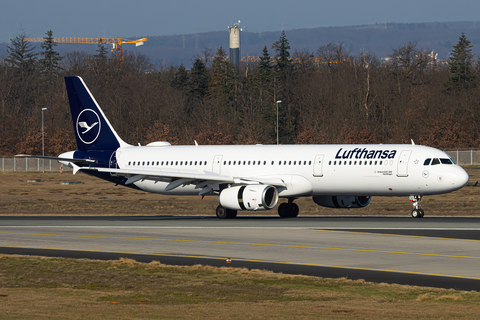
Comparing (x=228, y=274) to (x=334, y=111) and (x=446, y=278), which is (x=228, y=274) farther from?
(x=334, y=111)

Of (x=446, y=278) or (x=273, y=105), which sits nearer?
(x=446, y=278)

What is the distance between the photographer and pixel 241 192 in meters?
37.6

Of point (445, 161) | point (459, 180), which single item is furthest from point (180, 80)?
point (459, 180)

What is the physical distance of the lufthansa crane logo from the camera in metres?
45.8

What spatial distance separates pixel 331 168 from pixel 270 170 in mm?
3703

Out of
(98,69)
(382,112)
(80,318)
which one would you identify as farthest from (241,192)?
(98,69)

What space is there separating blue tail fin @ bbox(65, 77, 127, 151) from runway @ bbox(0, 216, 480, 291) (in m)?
9.06

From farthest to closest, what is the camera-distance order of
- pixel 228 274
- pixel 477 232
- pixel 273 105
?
pixel 273 105 < pixel 477 232 < pixel 228 274

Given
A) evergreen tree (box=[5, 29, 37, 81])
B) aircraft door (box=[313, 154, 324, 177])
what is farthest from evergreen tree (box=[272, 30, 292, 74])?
aircraft door (box=[313, 154, 324, 177])

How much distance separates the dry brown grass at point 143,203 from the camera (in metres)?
44.9

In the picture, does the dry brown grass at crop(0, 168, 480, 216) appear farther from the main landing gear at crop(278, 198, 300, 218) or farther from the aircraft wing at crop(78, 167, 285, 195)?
the aircraft wing at crop(78, 167, 285, 195)

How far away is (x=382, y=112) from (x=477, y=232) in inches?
3346

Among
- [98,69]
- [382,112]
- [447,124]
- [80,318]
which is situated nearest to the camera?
[80,318]

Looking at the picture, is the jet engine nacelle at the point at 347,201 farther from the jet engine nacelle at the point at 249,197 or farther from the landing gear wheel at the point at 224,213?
the landing gear wheel at the point at 224,213
